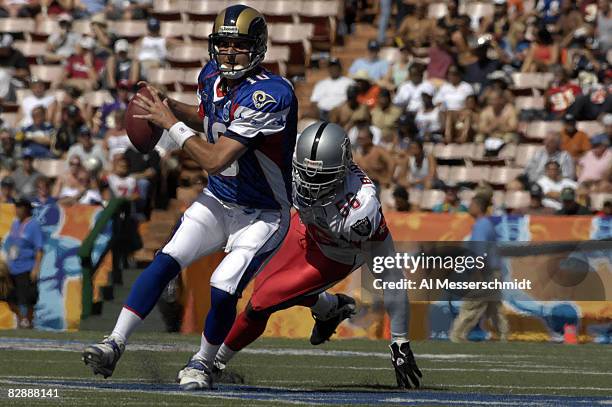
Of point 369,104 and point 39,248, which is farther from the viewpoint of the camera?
point 369,104

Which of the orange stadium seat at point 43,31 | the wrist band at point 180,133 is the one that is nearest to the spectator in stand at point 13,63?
the orange stadium seat at point 43,31

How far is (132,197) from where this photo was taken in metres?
15.8

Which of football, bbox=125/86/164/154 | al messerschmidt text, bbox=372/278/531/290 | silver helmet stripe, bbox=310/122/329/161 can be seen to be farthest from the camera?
al messerschmidt text, bbox=372/278/531/290

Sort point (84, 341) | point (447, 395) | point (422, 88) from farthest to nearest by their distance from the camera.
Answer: point (422, 88) < point (84, 341) < point (447, 395)

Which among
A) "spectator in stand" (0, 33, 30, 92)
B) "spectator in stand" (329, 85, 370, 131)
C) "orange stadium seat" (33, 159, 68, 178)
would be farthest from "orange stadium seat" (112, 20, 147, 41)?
"spectator in stand" (329, 85, 370, 131)

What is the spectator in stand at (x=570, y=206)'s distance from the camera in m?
14.5

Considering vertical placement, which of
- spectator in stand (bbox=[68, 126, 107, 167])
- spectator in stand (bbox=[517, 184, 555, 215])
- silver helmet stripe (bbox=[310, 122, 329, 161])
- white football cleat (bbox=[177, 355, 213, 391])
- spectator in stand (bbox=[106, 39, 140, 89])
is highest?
silver helmet stripe (bbox=[310, 122, 329, 161])

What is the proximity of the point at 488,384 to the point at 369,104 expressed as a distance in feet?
30.5

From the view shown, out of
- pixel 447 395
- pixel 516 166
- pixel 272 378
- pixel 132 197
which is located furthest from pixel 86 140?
pixel 447 395

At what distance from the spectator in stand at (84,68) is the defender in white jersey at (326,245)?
11.8 metres

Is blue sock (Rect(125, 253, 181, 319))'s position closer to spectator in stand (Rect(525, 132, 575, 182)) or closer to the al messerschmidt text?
the al messerschmidt text

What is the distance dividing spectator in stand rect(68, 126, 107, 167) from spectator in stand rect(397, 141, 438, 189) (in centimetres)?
356

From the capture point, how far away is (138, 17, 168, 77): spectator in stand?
65.0ft

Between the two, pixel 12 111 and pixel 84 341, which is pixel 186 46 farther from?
pixel 84 341
